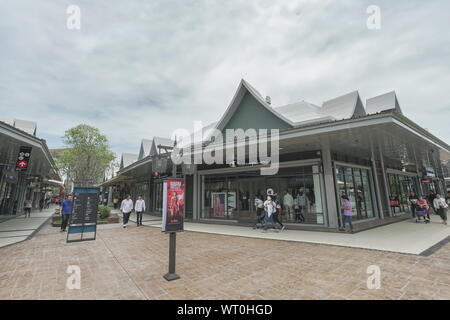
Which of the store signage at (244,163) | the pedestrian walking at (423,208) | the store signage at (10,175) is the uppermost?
the store signage at (244,163)

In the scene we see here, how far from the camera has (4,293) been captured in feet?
11.9

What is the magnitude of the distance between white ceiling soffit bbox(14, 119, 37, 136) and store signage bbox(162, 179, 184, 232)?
2349 cm

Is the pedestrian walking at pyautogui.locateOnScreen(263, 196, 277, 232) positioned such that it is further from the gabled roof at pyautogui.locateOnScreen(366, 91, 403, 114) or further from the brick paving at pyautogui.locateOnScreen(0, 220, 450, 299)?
the gabled roof at pyautogui.locateOnScreen(366, 91, 403, 114)

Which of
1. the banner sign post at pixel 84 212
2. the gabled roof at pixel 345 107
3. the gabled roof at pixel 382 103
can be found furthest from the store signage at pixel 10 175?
the gabled roof at pixel 382 103

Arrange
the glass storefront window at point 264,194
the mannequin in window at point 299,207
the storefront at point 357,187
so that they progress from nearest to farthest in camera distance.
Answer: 1. the glass storefront window at point 264,194
2. the mannequin in window at point 299,207
3. the storefront at point 357,187

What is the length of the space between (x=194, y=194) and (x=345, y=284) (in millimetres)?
12261

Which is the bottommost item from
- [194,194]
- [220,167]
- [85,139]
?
[194,194]

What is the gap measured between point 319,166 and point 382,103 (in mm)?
12893

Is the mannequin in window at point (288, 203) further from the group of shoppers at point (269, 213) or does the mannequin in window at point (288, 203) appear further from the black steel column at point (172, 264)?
the black steel column at point (172, 264)

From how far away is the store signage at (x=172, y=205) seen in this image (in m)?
4.39

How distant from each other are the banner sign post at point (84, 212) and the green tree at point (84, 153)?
2208 cm

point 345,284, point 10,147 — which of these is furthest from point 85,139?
point 345,284

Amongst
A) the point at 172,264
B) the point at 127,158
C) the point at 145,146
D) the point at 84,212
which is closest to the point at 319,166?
the point at 172,264
